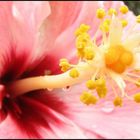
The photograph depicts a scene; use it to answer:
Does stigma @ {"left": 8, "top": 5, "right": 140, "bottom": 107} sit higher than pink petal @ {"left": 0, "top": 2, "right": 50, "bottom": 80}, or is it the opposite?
pink petal @ {"left": 0, "top": 2, "right": 50, "bottom": 80}

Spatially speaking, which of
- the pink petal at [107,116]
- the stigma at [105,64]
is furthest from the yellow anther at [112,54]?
the pink petal at [107,116]

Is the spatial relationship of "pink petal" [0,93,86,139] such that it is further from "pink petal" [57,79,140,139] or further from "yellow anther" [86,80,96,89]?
"yellow anther" [86,80,96,89]

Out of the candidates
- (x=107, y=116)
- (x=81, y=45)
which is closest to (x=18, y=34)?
(x=81, y=45)

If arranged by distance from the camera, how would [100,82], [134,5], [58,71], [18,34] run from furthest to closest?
[134,5] → [58,71] → [18,34] → [100,82]

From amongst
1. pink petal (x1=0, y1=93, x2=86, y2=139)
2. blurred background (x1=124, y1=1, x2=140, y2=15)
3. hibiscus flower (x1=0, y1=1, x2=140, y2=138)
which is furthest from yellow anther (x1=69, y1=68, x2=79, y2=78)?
blurred background (x1=124, y1=1, x2=140, y2=15)

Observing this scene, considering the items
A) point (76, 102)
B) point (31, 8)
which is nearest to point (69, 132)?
point (76, 102)

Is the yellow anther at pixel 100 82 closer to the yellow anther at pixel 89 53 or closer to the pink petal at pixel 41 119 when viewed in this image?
the yellow anther at pixel 89 53

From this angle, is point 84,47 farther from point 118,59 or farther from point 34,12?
point 34,12
